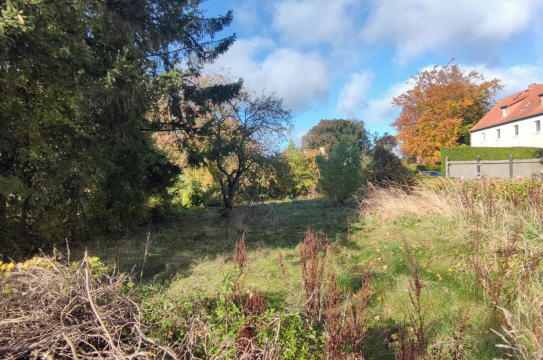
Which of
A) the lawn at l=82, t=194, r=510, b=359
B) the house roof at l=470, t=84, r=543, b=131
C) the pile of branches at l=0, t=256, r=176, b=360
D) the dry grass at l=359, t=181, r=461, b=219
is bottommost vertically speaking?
the lawn at l=82, t=194, r=510, b=359

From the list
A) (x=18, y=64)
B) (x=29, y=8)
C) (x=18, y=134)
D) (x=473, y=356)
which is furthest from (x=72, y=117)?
(x=473, y=356)

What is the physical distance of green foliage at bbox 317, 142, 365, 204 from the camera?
10.7 metres

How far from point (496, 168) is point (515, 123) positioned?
1831cm

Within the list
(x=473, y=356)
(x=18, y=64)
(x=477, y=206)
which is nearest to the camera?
(x=473, y=356)

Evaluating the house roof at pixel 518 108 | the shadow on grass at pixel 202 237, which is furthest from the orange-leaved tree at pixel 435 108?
the shadow on grass at pixel 202 237

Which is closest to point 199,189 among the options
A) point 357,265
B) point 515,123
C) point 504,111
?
point 357,265

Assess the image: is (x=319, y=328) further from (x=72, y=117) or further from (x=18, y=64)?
(x=72, y=117)

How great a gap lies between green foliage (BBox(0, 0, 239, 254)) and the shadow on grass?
3.50ft

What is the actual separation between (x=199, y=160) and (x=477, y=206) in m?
5.93

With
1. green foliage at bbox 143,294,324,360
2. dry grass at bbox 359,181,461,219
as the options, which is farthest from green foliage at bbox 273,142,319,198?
green foliage at bbox 143,294,324,360

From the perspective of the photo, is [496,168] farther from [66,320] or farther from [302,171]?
[66,320]

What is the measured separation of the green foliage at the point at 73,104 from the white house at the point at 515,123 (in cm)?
2658

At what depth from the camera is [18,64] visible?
3.98 metres

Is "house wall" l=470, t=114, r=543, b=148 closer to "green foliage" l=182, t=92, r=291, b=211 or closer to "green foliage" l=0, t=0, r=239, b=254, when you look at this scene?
"green foliage" l=182, t=92, r=291, b=211
